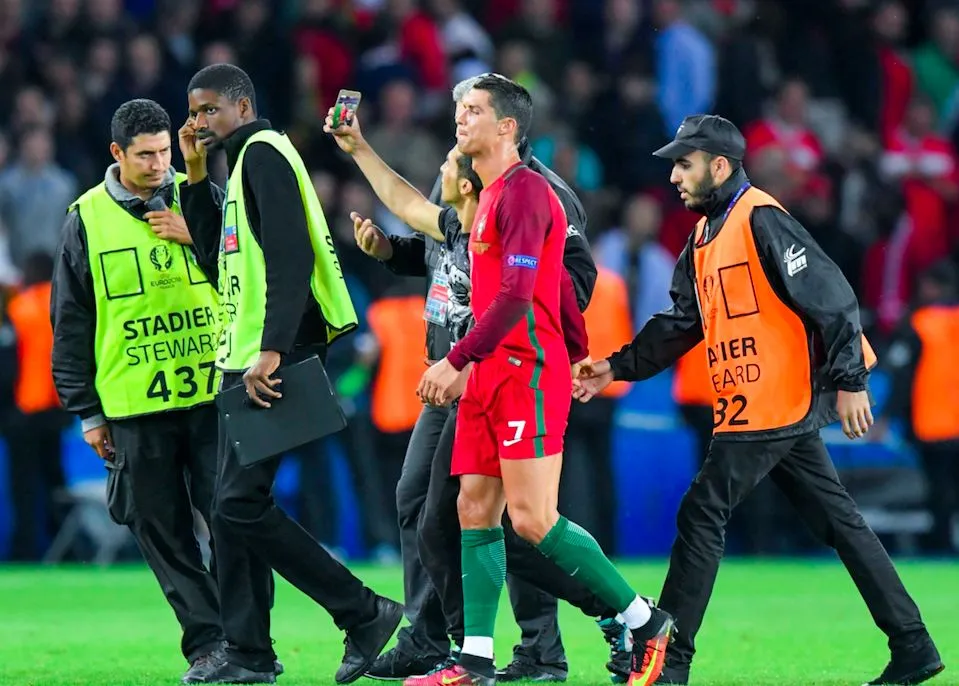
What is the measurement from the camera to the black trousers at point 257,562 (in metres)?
6.75

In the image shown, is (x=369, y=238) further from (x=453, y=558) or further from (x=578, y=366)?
(x=453, y=558)

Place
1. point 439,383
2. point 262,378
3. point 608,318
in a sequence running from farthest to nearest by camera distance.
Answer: point 608,318 < point 262,378 < point 439,383

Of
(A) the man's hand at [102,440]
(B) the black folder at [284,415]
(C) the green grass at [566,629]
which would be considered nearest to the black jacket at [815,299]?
(C) the green grass at [566,629]

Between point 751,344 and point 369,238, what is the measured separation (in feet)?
5.06

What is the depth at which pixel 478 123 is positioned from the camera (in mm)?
6410

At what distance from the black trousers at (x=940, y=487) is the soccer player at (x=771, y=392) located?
24.1 feet

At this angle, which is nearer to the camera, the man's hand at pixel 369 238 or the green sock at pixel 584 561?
the green sock at pixel 584 561

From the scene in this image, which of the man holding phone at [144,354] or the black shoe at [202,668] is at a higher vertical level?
the man holding phone at [144,354]

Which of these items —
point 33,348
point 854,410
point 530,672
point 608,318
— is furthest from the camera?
point 33,348

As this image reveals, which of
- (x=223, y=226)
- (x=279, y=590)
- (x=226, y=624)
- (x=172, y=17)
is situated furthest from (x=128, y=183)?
(x=172, y=17)

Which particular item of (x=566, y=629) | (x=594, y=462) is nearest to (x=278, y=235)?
(x=566, y=629)

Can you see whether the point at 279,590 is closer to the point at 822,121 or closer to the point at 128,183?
the point at 128,183

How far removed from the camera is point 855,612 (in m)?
Result: 10.3

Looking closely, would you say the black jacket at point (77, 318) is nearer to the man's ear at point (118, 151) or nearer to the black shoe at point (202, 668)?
the man's ear at point (118, 151)
